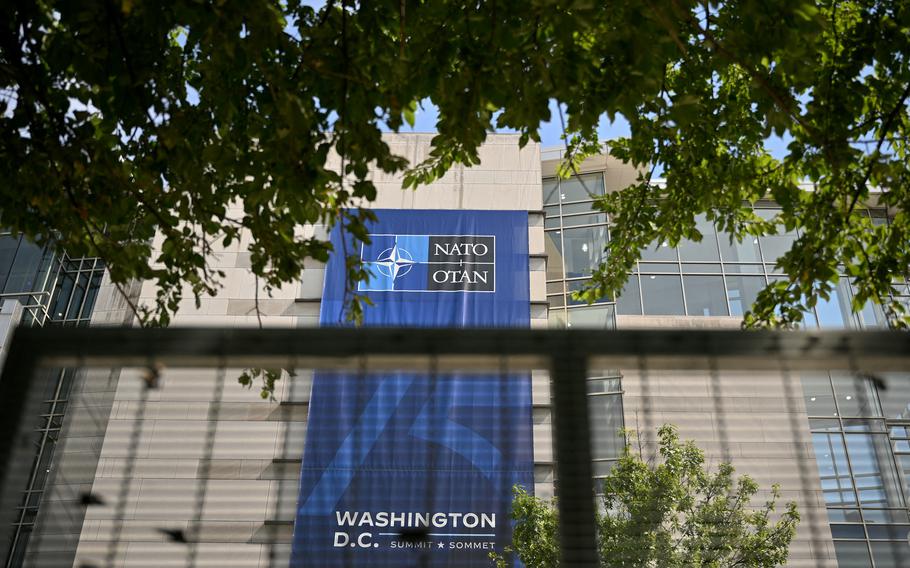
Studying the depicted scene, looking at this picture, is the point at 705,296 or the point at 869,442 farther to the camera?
the point at 705,296

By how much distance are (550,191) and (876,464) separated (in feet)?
67.6

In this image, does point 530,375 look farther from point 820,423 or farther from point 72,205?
point 72,205

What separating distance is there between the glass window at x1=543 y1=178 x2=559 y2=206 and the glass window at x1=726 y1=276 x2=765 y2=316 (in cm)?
553

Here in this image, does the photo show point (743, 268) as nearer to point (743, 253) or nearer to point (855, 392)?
point (743, 253)

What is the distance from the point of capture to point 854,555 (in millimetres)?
2115

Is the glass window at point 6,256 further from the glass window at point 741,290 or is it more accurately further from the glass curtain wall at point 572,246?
the glass window at point 741,290

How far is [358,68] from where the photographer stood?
462 centimetres

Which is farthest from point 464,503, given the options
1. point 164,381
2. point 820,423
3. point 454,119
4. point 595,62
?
point 595,62

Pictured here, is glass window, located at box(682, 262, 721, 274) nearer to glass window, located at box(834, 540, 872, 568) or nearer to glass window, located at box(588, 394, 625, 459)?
glass window, located at box(834, 540, 872, 568)

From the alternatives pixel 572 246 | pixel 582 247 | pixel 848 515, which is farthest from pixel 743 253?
pixel 848 515

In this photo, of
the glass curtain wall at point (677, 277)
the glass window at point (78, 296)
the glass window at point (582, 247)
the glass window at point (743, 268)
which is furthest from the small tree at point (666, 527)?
the glass window at point (78, 296)

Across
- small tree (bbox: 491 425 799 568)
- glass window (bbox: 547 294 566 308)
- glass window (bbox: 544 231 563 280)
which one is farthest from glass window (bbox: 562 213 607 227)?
small tree (bbox: 491 425 799 568)

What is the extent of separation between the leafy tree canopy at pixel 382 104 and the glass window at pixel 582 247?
1404 centimetres

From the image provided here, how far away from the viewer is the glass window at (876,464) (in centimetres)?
228
